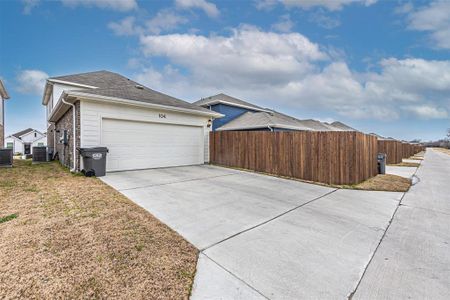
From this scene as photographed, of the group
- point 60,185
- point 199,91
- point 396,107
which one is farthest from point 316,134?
point 396,107

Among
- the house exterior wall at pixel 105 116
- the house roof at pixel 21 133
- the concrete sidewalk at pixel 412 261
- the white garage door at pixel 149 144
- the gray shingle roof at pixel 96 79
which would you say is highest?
the gray shingle roof at pixel 96 79

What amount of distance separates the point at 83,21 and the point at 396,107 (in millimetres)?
34197

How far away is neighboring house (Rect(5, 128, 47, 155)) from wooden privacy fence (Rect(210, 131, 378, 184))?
4260 centimetres

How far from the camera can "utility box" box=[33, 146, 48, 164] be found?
12952 millimetres

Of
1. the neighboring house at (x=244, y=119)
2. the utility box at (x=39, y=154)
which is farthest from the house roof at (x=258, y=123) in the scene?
the utility box at (x=39, y=154)

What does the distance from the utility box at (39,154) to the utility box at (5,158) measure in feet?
9.96

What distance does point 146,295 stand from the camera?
188 centimetres

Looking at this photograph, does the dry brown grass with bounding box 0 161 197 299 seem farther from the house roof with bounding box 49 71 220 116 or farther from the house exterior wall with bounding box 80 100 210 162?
the house roof with bounding box 49 71 220 116

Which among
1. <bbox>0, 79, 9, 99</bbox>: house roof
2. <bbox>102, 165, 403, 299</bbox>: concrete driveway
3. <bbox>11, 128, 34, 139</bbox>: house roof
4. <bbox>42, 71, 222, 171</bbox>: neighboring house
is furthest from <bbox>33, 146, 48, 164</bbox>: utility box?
<bbox>11, 128, 34, 139</bbox>: house roof

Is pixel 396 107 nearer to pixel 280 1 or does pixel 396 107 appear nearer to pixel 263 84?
pixel 263 84

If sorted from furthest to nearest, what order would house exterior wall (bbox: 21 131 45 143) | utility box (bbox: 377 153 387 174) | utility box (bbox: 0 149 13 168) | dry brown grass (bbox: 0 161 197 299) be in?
house exterior wall (bbox: 21 131 45 143), utility box (bbox: 377 153 387 174), utility box (bbox: 0 149 13 168), dry brown grass (bbox: 0 161 197 299)

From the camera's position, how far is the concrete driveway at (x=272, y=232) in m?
2.15

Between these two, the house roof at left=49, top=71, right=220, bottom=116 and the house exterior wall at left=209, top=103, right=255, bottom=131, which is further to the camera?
the house exterior wall at left=209, top=103, right=255, bottom=131

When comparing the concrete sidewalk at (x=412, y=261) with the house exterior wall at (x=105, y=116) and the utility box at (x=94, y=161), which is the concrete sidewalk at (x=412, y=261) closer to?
the utility box at (x=94, y=161)
